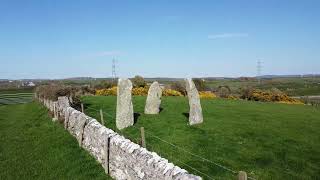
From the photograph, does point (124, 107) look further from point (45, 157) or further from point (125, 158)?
point (125, 158)

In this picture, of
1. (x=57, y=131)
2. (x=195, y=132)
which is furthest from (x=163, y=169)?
(x=57, y=131)

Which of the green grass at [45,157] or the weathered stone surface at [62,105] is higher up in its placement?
A: the weathered stone surface at [62,105]

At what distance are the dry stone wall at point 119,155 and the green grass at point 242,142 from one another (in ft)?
6.87

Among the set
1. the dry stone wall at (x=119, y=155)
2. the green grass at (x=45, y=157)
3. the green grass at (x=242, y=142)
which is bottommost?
the green grass at (x=45, y=157)

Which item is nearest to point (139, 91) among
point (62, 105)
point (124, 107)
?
point (62, 105)

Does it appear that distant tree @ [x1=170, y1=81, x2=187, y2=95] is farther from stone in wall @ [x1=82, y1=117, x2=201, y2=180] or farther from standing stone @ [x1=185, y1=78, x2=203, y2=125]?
stone in wall @ [x1=82, y1=117, x2=201, y2=180]

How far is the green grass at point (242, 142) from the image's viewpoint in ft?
52.1

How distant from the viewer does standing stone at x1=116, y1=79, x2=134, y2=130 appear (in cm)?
2580

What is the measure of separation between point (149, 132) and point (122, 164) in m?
9.24

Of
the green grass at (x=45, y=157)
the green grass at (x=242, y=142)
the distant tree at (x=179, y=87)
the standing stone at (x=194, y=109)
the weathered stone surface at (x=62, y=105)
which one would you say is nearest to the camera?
the green grass at (x=242, y=142)

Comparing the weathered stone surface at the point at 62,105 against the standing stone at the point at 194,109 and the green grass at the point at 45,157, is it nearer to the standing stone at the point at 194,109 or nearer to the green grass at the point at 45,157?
the green grass at the point at 45,157

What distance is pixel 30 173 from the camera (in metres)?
16.8

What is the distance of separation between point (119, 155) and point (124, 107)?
11390mm

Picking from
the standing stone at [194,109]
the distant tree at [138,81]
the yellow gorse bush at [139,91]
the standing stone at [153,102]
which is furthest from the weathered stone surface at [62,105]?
the distant tree at [138,81]
